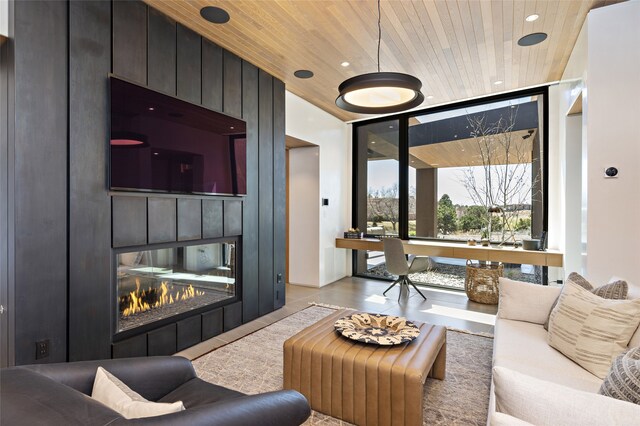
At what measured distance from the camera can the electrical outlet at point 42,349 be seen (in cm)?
222

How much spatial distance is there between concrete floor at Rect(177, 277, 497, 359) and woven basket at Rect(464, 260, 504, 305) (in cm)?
13

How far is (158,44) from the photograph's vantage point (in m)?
2.95

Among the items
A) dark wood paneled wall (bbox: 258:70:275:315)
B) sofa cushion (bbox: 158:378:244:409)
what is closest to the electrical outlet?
sofa cushion (bbox: 158:378:244:409)

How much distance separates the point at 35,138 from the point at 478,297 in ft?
17.2

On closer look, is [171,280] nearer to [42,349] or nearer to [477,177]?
[42,349]

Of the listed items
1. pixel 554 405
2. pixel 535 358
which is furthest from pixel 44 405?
pixel 535 358

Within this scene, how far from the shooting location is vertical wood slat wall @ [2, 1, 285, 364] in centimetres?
217

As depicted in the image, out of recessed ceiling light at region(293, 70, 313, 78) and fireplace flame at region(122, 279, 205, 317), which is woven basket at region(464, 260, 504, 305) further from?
fireplace flame at region(122, 279, 205, 317)

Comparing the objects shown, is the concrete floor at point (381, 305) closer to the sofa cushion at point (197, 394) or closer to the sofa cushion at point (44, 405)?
the sofa cushion at point (197, 394)

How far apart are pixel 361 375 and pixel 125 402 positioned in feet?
4.29

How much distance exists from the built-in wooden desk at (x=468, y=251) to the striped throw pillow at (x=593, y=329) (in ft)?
8.22

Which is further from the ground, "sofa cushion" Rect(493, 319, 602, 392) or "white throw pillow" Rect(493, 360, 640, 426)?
"white throw pillow" Rect(493, 360, 640, 426)

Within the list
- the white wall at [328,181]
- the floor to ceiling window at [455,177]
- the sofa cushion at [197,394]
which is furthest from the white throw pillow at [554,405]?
the floor to ceiling window at [455,177]

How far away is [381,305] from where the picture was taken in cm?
462
